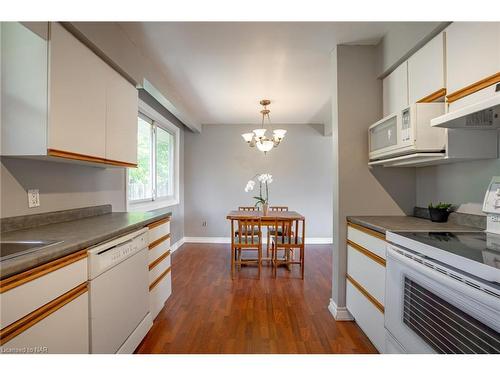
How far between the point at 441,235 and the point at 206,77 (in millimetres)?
2756

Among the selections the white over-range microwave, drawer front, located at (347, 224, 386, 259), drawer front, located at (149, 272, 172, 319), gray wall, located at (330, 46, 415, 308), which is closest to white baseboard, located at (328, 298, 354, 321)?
gray wall, located at (330, 46, 415, 308)

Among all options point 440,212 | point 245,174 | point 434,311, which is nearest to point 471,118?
point 440,212

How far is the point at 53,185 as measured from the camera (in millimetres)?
1709

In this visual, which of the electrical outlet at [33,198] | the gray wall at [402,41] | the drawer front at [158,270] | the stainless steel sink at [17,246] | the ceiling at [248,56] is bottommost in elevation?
the drawer front at [158,270]

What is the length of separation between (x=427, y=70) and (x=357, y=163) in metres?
0.83

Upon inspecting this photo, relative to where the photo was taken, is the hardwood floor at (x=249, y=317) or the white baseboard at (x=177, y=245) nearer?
the hardwood floor at (x=249, y=317)

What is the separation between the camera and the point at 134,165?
7.51ft

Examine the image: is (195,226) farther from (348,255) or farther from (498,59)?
(498,59)

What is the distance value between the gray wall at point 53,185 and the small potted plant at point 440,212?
270cm

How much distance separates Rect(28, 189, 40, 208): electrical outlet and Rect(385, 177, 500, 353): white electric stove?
2.18 m

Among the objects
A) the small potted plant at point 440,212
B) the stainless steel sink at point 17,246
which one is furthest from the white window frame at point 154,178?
the small potted plant at point 440,212

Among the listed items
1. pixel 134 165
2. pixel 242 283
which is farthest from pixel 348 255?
pixel 134 165

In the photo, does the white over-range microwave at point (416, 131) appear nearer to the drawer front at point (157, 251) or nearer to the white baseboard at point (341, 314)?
the white baseboard at point (341, 314)

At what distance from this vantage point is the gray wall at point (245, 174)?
520 centimetres
